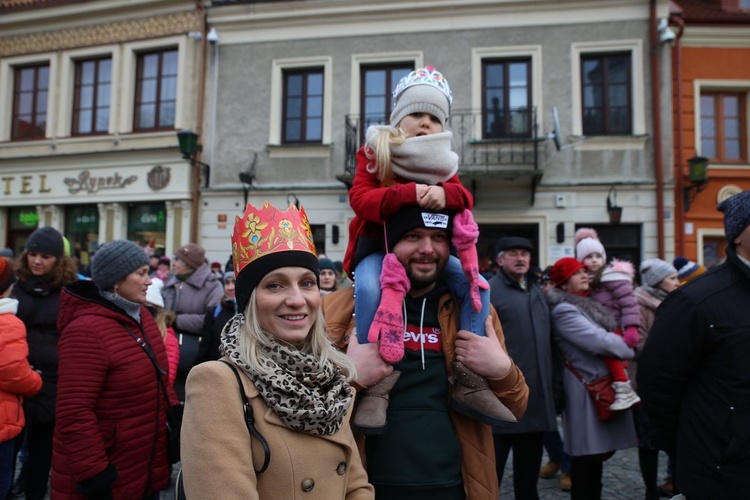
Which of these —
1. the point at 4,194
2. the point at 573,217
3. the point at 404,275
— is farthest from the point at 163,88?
the point at 404,275

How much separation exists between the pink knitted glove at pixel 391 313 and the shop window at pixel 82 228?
1253cm

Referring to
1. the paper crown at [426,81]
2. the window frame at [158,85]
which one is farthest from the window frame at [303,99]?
the paper crown at [426,81]

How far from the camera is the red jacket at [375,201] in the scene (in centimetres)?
192

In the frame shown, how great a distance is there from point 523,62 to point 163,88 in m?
8.51

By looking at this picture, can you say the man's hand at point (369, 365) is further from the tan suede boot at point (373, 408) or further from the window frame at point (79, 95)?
the window frame at point (79, 95)

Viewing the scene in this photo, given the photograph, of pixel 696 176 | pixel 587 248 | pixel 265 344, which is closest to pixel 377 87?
pixel 696 176

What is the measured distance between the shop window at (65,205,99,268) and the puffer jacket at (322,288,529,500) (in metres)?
12.3

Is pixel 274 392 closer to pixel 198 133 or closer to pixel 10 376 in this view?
pixel 10 376

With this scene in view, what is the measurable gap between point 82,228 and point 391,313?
13.2m

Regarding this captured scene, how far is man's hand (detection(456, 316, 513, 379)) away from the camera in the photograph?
1.87m

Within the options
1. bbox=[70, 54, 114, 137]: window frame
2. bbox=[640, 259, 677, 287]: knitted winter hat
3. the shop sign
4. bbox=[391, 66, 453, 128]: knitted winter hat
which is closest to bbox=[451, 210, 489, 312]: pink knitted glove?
bbox=[391, 66, 453, 128]: knitted winter hat

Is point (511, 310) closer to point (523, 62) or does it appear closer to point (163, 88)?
point (523, 62)

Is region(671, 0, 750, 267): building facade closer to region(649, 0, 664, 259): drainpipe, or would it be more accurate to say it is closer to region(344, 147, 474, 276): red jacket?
region(649, 0, 664, 259): drainpipe

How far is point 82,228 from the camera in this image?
12.8 m
